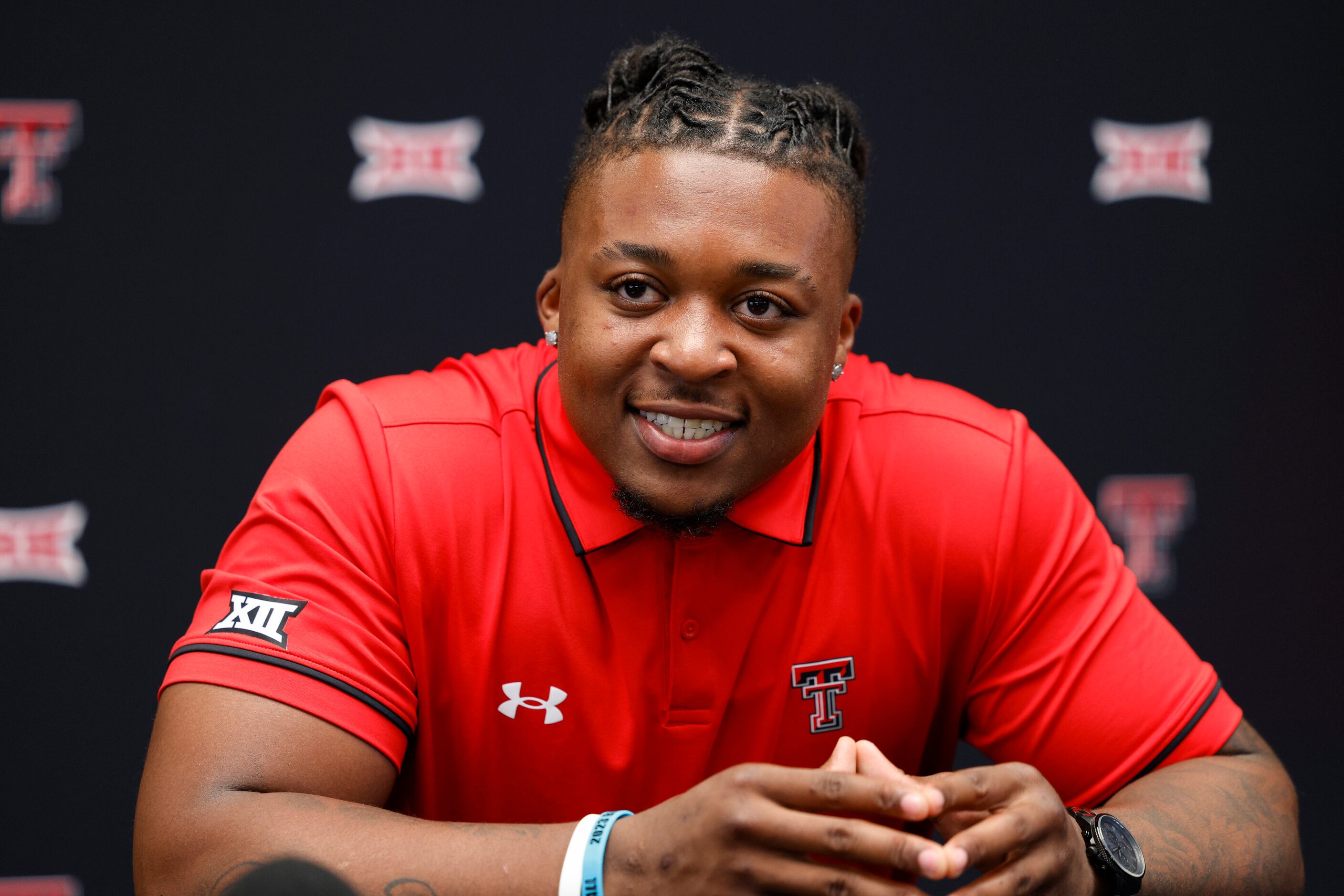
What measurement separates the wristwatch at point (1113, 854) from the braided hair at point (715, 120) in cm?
68

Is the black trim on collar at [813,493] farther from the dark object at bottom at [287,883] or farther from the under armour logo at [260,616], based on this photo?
the dark object at bottom at [287,883]

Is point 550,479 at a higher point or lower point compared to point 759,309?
lower

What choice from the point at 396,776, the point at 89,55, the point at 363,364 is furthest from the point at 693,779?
the point at 89,55

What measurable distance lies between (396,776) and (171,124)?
46.4 inches

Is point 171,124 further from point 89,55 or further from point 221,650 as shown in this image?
point 221,650

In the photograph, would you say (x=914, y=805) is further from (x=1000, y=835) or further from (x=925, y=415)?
(x=925, y=415)

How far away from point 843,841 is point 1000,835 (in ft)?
0.52

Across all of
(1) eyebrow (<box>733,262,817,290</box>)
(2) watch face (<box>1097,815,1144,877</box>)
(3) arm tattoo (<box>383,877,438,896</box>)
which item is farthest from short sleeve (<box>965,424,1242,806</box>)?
(3) arm tattoo (<box>383,877,438,896</box>)

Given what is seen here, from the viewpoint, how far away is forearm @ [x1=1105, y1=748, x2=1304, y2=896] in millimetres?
1149

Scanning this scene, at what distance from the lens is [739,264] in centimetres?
114

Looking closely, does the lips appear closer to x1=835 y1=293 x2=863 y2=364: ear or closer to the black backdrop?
x1=835 y1=293 x2=863 y2=364: ear

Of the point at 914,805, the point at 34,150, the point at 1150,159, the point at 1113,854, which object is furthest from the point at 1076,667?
the point at 34,150

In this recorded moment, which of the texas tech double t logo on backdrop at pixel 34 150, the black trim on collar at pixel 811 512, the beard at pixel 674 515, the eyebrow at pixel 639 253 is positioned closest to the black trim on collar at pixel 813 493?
the black trim on collar at pixel 811 512

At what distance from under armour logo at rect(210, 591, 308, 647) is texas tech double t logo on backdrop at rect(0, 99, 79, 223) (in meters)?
1.01
